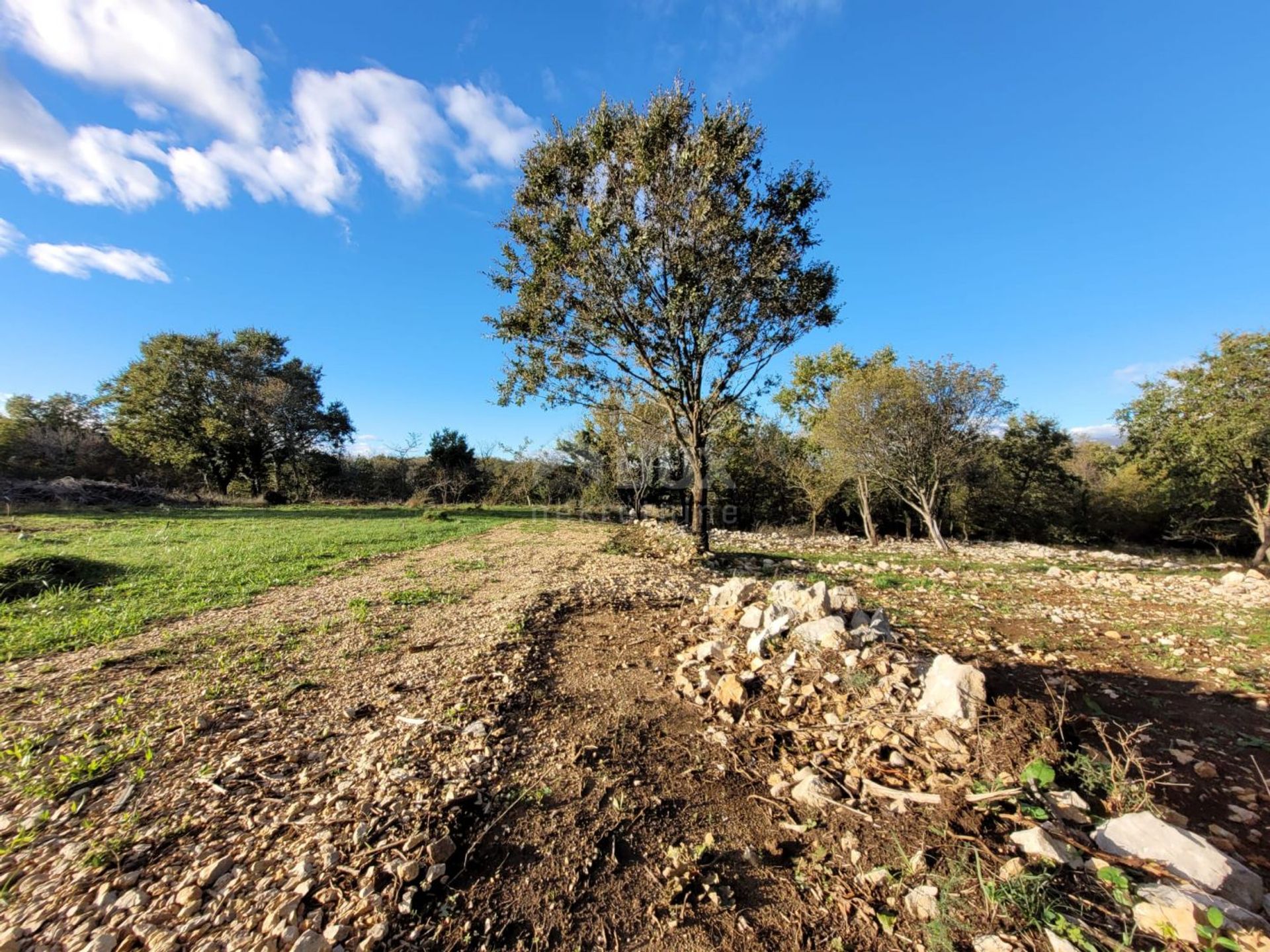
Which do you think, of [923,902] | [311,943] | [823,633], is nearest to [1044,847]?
[923,902]

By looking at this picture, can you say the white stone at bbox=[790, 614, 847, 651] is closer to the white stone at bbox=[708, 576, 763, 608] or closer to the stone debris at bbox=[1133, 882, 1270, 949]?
the white stone at bbox=[708, 576, 763, 608]

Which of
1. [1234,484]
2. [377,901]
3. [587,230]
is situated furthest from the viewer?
[1234,484]

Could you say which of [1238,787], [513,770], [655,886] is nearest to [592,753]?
[513,770]

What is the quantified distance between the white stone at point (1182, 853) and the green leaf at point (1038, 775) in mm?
235

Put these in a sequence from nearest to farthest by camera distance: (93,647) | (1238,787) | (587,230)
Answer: (1238,787) → (93,647) → (587,230)

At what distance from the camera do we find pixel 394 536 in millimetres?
12641

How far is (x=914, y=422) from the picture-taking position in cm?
1628

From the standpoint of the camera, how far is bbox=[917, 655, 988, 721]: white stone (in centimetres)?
293

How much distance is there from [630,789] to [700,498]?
817 centimetres

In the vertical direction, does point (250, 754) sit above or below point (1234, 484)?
below

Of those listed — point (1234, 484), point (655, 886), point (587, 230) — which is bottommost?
point (655, 886)

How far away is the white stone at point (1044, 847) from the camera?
200 centimetres

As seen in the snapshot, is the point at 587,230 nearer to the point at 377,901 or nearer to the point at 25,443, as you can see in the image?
the point at 377,901

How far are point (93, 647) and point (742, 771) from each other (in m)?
6.10
